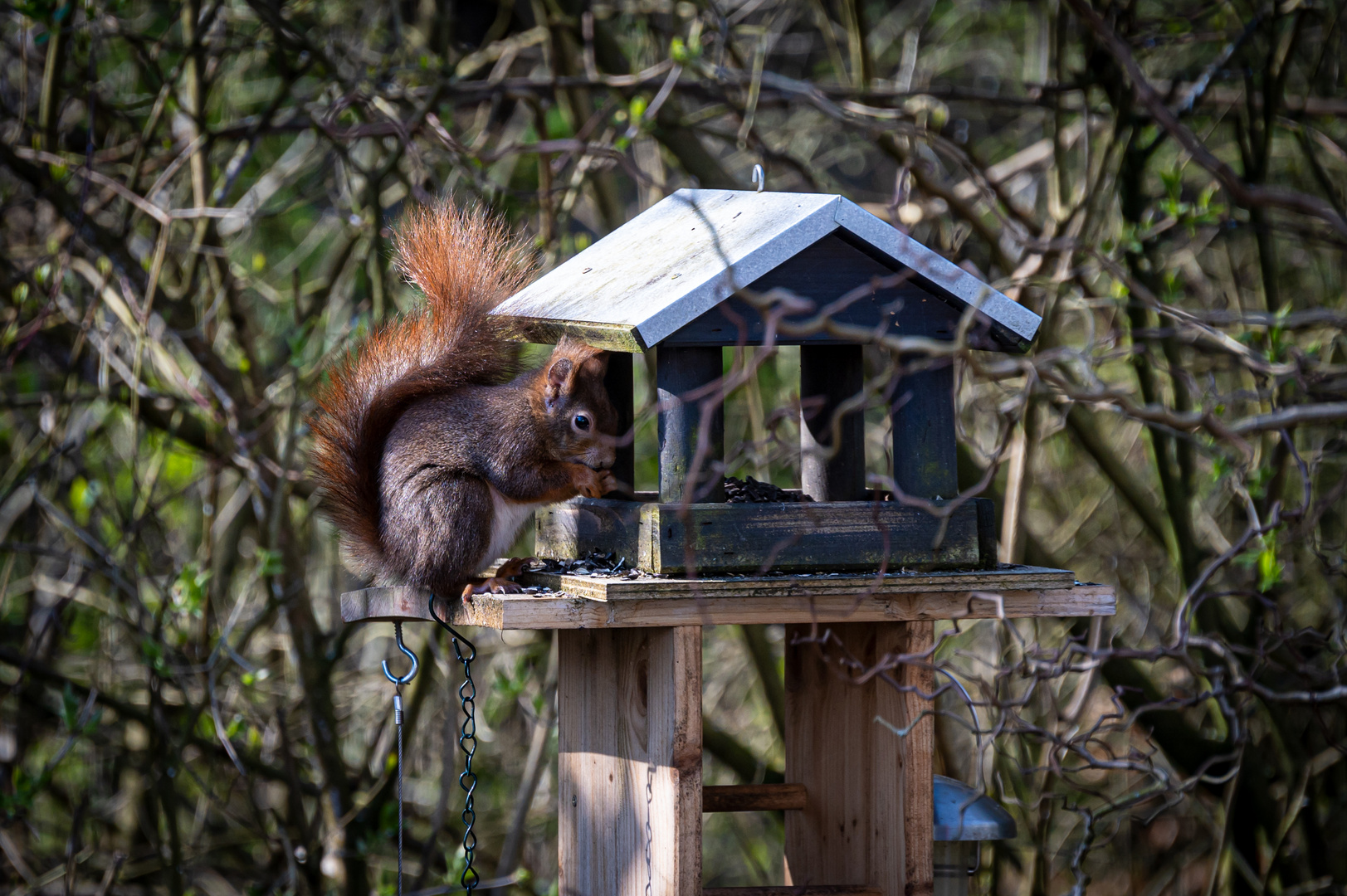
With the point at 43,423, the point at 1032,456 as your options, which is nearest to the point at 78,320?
the point at 43,423

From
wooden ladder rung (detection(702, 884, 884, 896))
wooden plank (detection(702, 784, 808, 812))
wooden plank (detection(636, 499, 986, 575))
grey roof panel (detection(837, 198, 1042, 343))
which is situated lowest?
wooden ladder rung (detection(702, 884, 884, 896))

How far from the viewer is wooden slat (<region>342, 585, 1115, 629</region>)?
5.03 ft

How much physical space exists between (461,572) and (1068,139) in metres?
2.40

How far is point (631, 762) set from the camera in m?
1.77

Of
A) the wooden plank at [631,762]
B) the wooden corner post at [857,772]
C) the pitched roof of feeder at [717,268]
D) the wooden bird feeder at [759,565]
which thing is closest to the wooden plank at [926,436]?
the wooden bird feeder at [759,565]

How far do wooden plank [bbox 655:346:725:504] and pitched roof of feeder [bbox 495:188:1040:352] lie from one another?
87mm

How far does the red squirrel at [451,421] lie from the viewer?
6.26ft

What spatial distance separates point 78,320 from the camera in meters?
3.08

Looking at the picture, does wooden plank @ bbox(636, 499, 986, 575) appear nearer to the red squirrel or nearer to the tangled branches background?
the red squirrel

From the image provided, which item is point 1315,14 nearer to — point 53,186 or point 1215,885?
point 1215,885

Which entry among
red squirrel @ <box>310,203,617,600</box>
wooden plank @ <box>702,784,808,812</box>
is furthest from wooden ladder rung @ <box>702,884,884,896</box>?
red squirrel @ <box>310,203,617,600</box>

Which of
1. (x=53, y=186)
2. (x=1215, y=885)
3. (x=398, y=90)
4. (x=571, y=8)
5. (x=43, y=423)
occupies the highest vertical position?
(x=571, y=8)

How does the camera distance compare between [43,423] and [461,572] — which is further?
[43,423]

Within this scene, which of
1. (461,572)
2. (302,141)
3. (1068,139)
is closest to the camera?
(461,572)
